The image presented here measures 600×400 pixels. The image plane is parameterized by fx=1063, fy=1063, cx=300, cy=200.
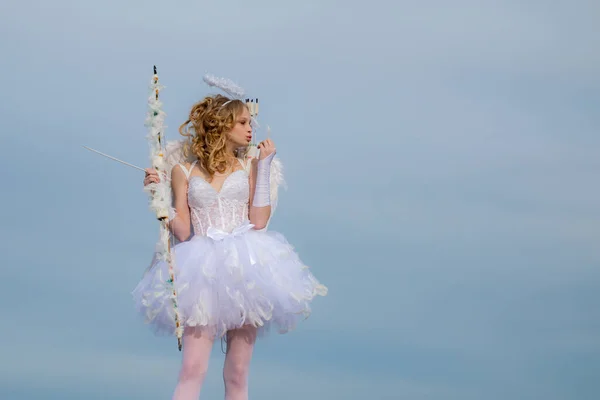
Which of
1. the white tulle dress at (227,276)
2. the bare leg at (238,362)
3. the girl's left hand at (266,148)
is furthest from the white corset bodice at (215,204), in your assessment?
the bare leg at (238,362)

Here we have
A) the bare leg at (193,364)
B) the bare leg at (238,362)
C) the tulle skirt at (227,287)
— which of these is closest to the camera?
the bare leg at (193,364)

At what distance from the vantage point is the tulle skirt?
7.50 m

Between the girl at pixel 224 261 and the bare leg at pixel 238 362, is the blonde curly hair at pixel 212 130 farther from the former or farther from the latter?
the bare leg at pixel 238 362

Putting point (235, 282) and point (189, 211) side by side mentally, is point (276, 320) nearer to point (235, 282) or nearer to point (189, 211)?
point (235, 282)

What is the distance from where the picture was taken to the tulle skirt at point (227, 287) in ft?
24.6

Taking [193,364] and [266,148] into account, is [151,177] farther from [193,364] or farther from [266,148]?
[193,364]

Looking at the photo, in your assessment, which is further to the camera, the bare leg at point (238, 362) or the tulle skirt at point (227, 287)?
the bare leg at point (238, 362)

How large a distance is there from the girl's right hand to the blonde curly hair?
44 cm

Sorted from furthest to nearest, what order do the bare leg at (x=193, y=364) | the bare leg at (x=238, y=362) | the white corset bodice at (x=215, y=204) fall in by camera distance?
the white corset bodice at (x=215, y=204), the bare leg at (x=238, y=362), the bare leg at (x=193, y=364)

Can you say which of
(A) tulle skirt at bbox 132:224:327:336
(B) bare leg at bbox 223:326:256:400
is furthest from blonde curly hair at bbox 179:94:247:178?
(B) bare leg at bbox 223:326:256:400

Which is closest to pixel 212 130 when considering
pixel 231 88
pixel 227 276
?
pixel 231 88

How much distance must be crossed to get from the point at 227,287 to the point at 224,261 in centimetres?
19

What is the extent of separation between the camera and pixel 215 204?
306 inches

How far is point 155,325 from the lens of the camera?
7719 millimetres
